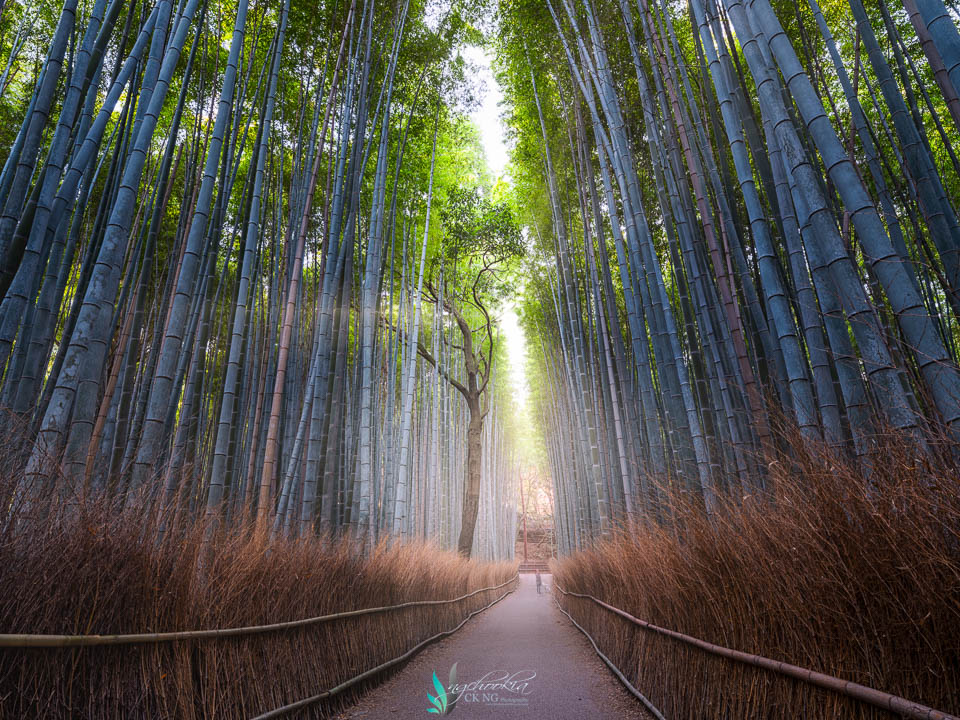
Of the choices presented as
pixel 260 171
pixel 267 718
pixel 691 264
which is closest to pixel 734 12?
pixel 691 264

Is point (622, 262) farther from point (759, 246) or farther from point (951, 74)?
point (951, 74)

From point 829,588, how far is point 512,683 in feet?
7.58

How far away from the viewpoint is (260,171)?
9.82 feet

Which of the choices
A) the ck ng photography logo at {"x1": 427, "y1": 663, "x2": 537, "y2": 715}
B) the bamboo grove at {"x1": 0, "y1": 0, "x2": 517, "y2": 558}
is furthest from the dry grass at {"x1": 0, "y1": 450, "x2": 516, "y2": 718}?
the ck ng photography logo at {"x1": 427, "y1": 663, "x2": 537, "y2": 715}

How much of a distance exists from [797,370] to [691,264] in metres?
1.08

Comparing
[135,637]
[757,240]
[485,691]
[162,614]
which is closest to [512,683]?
[485,691]

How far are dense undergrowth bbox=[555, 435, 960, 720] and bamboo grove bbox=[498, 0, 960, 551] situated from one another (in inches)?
5.0

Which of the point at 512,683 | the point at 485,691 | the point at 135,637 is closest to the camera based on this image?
the point at 135,637

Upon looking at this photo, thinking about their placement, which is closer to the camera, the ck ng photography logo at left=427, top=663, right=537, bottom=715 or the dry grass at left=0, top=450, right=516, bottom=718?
the dry grass at left=0, top=450, right=516, bottom=718

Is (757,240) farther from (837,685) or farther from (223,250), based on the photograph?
(223,250)

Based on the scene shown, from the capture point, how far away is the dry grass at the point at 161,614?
3.34ft

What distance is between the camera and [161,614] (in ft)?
4.51

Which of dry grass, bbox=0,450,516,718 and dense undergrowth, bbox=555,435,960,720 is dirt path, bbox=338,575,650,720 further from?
dense undergrowth, bbox=555,435,960,720

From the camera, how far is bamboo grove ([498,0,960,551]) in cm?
141
